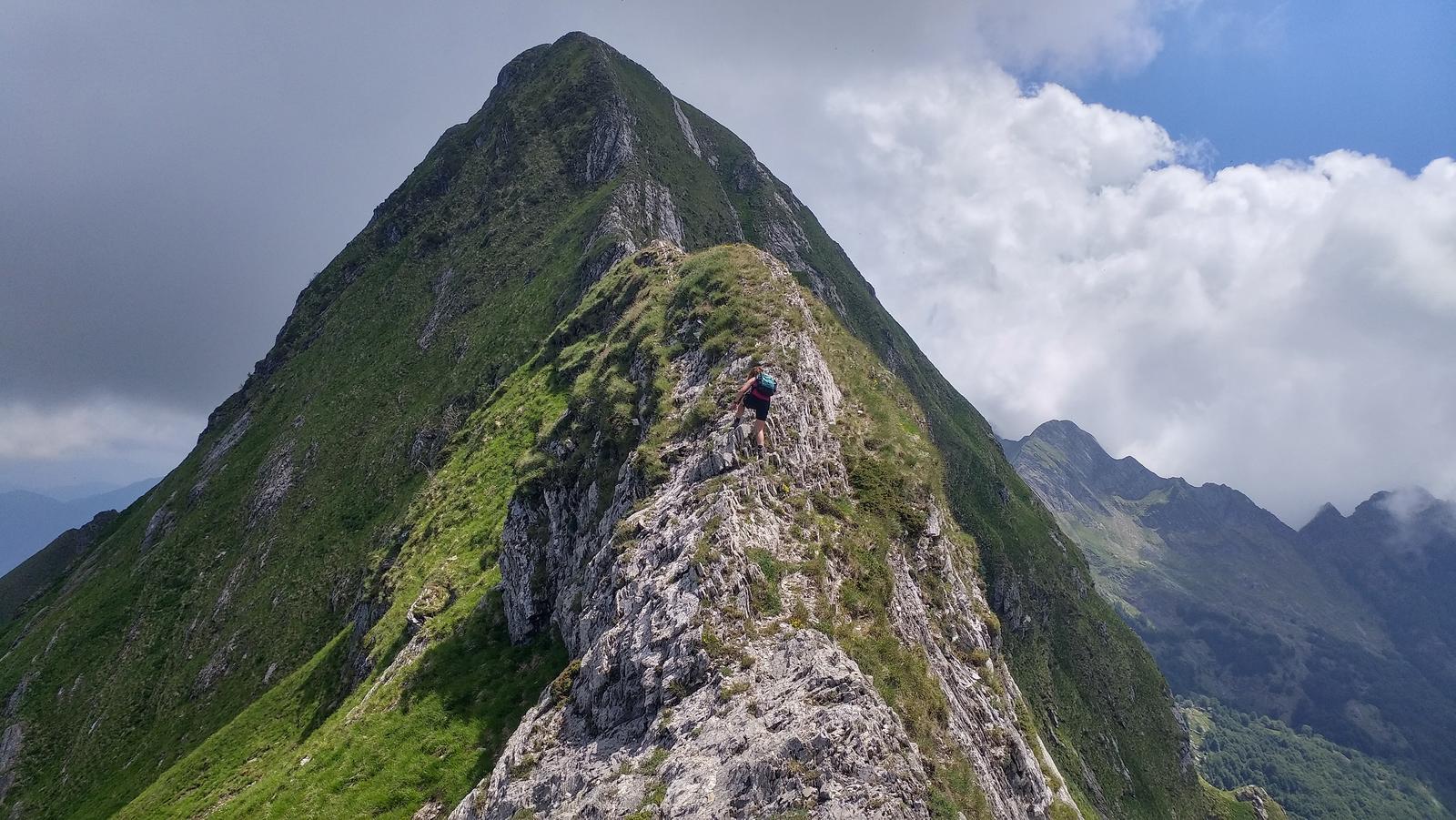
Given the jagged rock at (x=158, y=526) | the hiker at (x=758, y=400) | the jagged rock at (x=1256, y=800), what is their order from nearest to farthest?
the hiker at (x=758, y=400)
the jagged rock at (x=158, y=526)
the jagged rock at (x=1256, y=800)

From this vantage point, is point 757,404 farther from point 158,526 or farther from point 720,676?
point 158,526

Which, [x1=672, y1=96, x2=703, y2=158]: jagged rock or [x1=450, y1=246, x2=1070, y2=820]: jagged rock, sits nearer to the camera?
[x1=450, y1=246, x2=1070, y2=820]: jagged rock

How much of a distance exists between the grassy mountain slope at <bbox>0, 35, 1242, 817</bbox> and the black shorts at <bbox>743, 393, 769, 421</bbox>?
44.2 ft

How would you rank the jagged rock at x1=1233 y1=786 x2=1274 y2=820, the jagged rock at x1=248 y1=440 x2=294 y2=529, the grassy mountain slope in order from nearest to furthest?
the grassy mountain slope < the jagged rock at x1=248 y1=440 x2=294 y2=529 < the jagged rock at x1=1233 y1=786 x2=1274 y2=820

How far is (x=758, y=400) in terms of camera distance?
2380 centimetres

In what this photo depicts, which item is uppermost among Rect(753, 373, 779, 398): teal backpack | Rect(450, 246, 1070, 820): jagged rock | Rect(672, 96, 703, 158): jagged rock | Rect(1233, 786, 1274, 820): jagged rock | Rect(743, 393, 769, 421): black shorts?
Rect(672, 96, 703, 158): jagged rock

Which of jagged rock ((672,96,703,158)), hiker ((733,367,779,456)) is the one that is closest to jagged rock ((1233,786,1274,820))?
hiker ((733,367,779,456))

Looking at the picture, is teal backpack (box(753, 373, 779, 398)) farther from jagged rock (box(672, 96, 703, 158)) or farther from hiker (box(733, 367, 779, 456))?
jagged rock (box(672, 96, 703, 158))

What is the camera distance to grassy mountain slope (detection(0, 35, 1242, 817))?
33.9 m

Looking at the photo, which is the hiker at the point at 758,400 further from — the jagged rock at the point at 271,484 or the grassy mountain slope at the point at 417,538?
the jagged rock at the point at 271,484

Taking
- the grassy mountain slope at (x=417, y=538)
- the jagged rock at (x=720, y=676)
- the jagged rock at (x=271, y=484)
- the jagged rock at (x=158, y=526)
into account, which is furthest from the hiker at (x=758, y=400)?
the jagged rock at (x=158, y=526)

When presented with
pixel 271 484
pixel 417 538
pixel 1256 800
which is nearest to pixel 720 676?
pixel 417 538

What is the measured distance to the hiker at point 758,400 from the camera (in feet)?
75.1

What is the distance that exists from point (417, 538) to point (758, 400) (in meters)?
32.6
